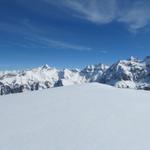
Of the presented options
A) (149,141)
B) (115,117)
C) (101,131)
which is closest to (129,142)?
(149,141)

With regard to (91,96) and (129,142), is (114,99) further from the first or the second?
(129,142)

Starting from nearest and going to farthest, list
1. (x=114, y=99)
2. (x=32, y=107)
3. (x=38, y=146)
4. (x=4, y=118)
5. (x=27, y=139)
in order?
1. (x=38, y=146)
2. (x=27, y=139)
3. (x=4, y=118)
4. (x=32, y=107)
5. (x=114, y=99)

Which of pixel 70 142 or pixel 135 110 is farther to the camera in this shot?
pixel 135 110

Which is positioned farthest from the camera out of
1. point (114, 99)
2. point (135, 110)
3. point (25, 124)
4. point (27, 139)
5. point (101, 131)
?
point (114, 99)

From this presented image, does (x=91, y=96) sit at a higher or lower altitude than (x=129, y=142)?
higher

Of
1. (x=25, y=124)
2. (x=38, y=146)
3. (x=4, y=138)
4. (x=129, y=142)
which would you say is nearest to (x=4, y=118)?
(x=25, y=124)

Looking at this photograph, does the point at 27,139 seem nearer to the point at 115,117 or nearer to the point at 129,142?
the point at 129,142
